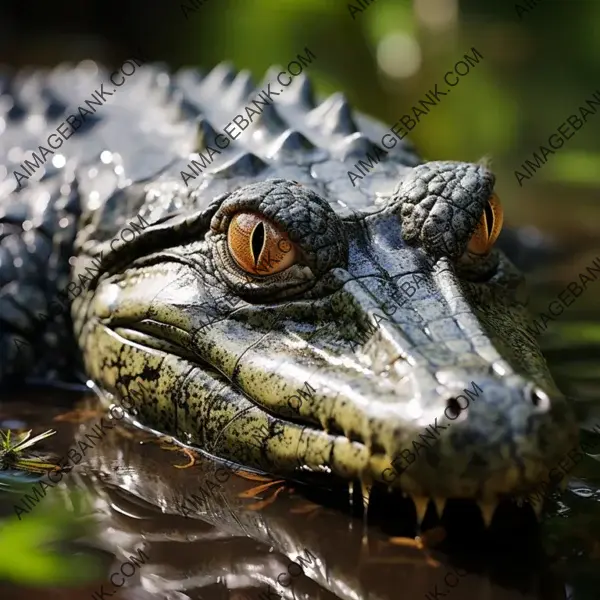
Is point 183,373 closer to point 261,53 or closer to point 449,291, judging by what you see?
point 449,291

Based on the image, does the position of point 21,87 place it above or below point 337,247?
below

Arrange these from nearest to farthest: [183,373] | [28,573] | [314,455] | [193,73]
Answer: [28,573] < [314,455] < [183,373] < [193,73]

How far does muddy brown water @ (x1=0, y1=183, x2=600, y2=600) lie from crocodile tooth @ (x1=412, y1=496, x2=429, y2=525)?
0.11 metres

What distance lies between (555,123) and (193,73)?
11.9 m

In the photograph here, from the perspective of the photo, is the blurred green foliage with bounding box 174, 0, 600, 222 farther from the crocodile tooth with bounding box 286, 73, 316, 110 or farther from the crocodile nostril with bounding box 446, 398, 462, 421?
the crocodile nostril with bounding box 446, 398, 462, 421

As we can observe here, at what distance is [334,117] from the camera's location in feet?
15.3

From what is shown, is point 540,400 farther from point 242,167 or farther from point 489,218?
point 242,167

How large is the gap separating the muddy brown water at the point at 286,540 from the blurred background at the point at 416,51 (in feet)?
22.7

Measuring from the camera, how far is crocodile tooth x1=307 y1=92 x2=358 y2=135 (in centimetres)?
457

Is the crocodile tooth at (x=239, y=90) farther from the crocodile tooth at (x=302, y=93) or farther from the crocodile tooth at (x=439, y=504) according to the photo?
the crocodile tooth at (x=439, y=504)

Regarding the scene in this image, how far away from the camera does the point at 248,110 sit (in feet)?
15.7

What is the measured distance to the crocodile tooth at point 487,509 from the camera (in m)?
2.52

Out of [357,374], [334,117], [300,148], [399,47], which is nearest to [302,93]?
[334,117]

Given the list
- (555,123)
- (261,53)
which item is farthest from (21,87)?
(261,53)
